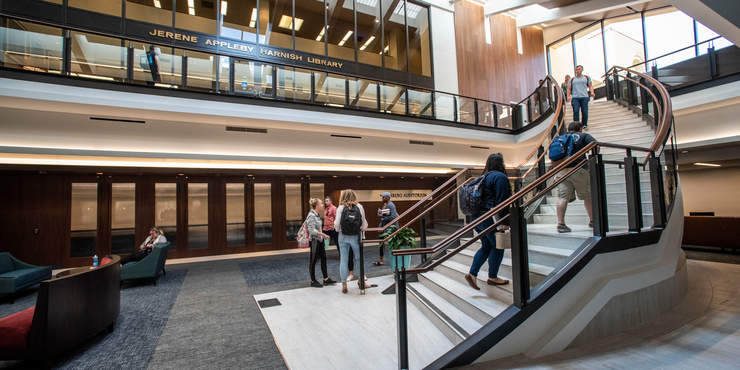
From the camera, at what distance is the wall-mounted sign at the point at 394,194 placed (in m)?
11.8

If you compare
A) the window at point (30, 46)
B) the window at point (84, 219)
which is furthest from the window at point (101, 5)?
the window at point (84, 219)

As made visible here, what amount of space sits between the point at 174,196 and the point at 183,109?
394 cm

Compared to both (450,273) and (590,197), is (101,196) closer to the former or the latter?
(450,273)

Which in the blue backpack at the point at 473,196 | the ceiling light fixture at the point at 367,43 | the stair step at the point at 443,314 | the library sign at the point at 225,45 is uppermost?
the ceiling light fixture at the point at 367,43

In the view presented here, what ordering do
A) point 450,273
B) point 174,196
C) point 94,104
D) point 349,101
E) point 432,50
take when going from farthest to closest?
point 432,50, point 174,196, point 349,101, point 94,104, point 450,273

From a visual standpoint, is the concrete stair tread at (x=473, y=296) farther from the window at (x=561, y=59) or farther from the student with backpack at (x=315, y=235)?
the window at (x=561, y=59)

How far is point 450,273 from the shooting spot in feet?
13.4

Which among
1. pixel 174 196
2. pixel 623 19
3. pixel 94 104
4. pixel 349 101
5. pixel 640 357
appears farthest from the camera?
pixel 623 19

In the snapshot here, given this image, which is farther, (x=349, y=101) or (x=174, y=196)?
(x=174, y=196)

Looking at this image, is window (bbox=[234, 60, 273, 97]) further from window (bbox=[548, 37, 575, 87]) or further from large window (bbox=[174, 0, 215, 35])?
window (bbox=[548, 37, 575, 87])

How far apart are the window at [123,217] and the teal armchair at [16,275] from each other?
2.68m

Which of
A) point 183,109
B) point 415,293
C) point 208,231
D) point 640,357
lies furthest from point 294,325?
point 208,231

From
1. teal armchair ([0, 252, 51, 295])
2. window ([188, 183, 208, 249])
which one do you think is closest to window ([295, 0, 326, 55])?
window ([188, 183, 208, 249])

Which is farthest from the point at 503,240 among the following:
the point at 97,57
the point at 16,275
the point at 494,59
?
the point at 494,59
